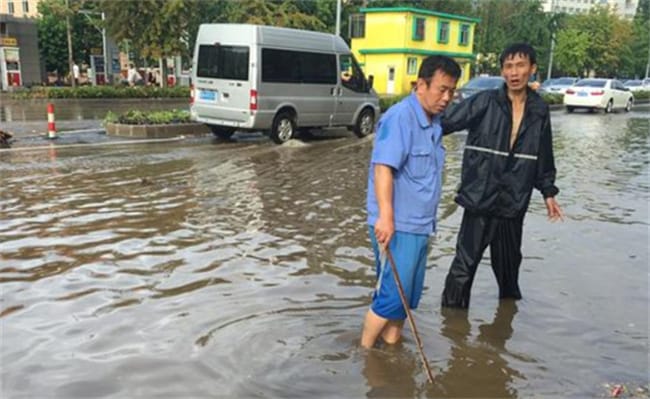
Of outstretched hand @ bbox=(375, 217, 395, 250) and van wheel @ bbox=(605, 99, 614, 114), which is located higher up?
outstretched hand @ bbox=(375, 217, 395, 250)

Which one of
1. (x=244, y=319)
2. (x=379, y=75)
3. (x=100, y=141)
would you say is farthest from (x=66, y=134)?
(x=379, y=75)

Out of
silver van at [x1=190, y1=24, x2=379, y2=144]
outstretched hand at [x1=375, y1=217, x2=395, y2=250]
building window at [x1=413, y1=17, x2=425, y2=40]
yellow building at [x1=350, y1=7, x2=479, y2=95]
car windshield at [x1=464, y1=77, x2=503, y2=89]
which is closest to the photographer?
outstretched hand at [x1=375, y1=217, x2=395, y2=250]

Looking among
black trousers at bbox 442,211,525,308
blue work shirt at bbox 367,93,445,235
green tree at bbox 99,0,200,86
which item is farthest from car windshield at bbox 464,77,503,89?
blue work shirt at bbox 367,93,445,235

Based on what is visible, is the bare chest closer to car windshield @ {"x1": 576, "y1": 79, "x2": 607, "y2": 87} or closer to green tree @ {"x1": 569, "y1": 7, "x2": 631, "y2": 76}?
car windshield @ {"x1": 576, "y1": 79, "x2": 607, "y2": 87}

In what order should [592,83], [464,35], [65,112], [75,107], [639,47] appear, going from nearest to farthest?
[65,112] < [75,107] < [592,83] < [464,35] < [639,47]

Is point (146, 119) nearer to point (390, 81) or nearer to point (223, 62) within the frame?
point (223, 62)

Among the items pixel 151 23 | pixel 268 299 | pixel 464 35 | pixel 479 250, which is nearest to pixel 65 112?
pixel 151 23

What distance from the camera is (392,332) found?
391 cm

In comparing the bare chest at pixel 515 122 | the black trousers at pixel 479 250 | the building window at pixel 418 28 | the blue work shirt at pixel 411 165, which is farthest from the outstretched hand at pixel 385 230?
the building window at pixel 418 28

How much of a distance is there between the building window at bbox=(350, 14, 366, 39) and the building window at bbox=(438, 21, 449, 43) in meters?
5.58

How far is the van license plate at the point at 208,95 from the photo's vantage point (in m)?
13.6

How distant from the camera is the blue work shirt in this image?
339 centimetres

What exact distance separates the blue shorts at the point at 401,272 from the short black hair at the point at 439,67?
892 mm

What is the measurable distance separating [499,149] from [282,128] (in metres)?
9.99
